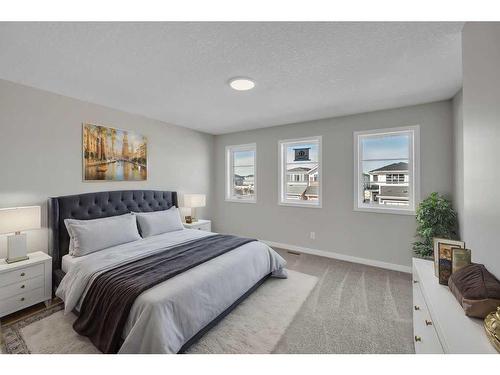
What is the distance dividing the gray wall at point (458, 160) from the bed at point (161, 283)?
2.29 meters

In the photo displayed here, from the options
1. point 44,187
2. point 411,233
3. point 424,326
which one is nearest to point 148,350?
point 424,326

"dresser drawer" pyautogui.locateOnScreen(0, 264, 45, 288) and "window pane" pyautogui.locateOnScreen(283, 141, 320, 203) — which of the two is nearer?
"dresser drawer" pyautogui.locateOnScreen(0, 264, 45, 288)

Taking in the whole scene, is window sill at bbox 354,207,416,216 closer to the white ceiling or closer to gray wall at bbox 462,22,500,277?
the white ceiling

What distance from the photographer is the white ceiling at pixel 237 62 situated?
1.56m

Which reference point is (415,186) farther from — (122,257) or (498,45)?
(122,257)

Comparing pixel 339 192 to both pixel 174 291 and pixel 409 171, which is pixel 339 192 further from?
pixel 174 291

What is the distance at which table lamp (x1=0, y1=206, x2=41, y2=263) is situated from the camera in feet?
6.86

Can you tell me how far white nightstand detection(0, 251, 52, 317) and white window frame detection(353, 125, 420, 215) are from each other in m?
4.13

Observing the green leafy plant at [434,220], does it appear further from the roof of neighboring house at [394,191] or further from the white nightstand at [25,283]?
the white nightstand at [25,283]

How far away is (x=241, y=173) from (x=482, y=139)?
3.97 meters

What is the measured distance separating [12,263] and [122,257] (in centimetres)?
103

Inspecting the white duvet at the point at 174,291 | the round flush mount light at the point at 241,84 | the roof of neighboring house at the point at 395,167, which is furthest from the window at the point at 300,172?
the round flush mount light at the point at 241,84

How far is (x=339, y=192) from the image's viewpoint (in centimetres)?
371

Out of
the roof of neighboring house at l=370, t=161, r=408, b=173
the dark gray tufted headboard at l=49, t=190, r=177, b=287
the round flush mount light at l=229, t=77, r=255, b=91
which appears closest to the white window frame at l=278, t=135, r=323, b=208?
the roof of neighboring house at l=370, t=161, r=408, b=173
